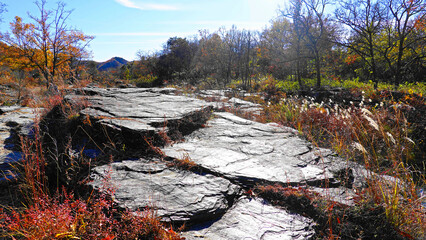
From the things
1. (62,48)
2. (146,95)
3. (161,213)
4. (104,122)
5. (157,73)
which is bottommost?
(161,213)

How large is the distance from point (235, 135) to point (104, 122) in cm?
218

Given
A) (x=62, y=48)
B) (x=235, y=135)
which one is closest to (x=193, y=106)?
(x=235, y=135)

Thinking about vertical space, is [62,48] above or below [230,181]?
above

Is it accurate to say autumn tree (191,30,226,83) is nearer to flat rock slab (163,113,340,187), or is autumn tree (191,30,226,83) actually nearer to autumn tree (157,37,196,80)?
autumn tree (157,37,196,80)

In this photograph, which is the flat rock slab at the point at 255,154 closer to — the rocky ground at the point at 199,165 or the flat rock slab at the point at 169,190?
the rocky ground at the point at 199,165

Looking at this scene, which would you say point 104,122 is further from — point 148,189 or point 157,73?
point 157,73

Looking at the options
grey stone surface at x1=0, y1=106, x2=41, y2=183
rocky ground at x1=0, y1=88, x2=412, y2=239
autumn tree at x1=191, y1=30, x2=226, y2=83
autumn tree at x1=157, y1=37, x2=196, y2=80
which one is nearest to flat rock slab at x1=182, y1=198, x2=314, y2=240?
rocky ground at x1=0, y1=88, x2=412, y2=239

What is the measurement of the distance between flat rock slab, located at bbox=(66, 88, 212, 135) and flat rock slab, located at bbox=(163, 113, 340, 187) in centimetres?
49

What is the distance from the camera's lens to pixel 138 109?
4.25m

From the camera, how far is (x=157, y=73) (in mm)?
19250

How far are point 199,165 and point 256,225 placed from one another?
1.05 meters

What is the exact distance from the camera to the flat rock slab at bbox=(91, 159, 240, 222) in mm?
1987

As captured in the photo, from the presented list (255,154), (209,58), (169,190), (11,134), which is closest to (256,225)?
(169,190)

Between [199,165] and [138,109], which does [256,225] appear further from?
[138,109]
